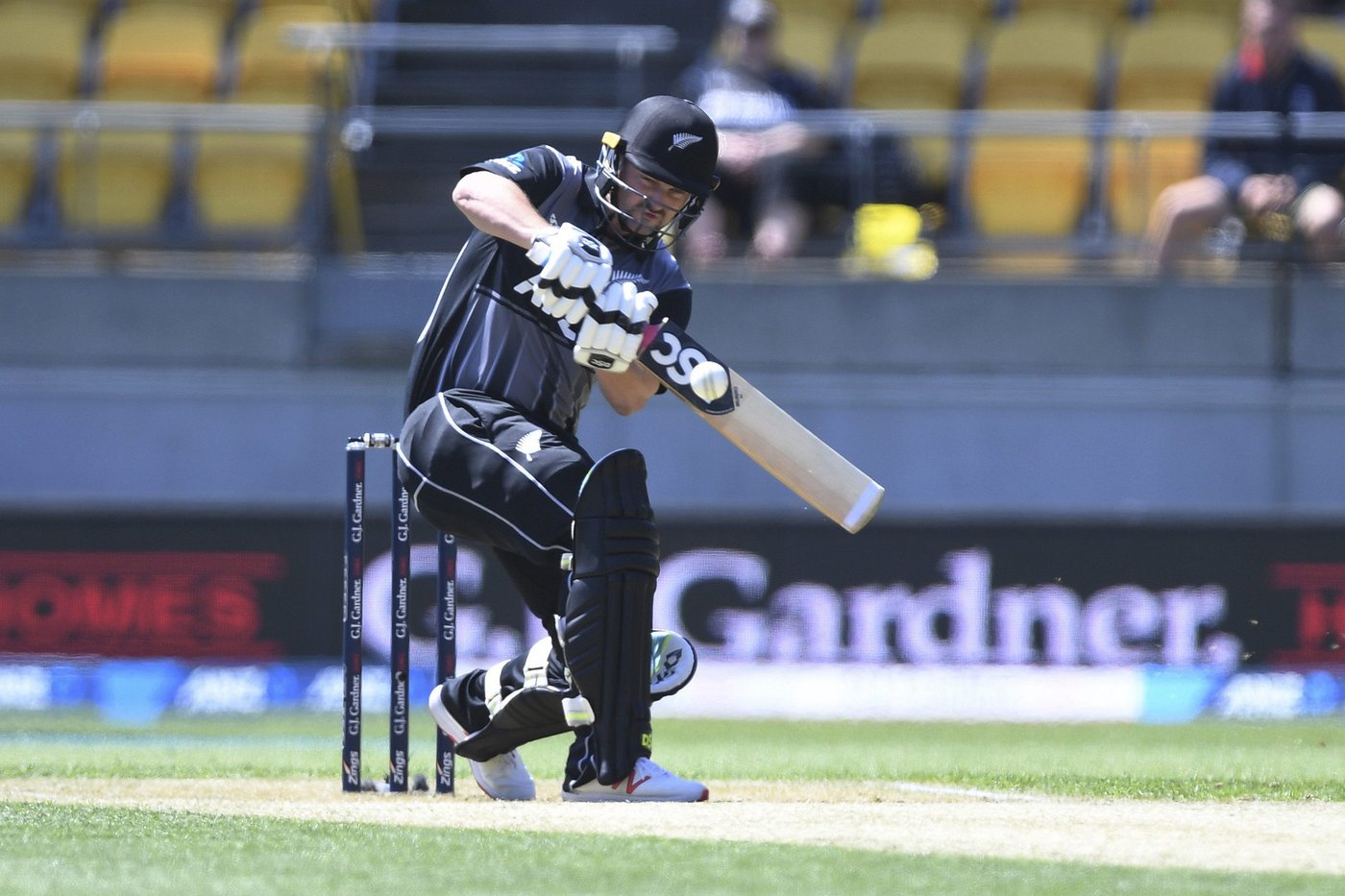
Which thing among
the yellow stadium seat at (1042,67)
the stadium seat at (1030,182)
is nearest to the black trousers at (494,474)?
the stadium seat at (1030,182)

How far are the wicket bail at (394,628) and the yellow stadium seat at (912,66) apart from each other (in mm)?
6537

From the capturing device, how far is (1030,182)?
32.8 ft

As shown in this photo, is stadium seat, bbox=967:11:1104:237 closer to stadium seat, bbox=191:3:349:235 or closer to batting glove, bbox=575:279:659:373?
stadium seat, bbox=191:3:349:235

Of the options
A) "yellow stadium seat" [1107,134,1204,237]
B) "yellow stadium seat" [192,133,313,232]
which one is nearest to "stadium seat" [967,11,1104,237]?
"yellow stadium seat" [1107,134,1204,237]

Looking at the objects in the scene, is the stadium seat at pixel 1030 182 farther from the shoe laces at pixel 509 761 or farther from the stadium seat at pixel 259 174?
the shoe laces at pixel 509 761

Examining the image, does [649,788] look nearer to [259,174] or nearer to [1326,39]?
[259,174]

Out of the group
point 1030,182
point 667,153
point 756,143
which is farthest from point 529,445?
point 1030,182

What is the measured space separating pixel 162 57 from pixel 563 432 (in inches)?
294

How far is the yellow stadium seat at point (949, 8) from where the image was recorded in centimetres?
1188

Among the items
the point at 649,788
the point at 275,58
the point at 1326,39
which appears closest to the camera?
the point at 649,788

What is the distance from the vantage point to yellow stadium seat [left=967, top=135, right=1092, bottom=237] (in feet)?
32.5

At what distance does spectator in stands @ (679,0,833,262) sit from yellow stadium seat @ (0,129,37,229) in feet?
10.7

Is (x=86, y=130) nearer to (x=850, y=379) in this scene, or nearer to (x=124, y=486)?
(x=124, y=486)

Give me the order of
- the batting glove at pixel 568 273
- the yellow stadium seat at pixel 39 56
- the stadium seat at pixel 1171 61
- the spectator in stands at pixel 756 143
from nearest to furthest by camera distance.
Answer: the batting glove at pixel 568 273, the spectator in stands at pixel 756 143, the stadium seat at pixel 1171 61, the yellow stadium seat at pixel 39 56
